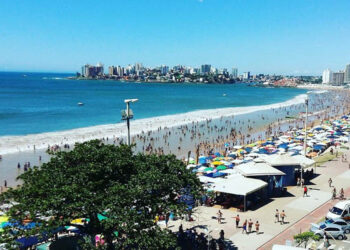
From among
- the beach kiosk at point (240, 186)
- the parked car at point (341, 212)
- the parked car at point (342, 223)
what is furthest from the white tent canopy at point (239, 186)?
→ the parked car at point (342, 223)

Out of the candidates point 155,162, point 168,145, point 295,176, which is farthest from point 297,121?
point 155,162

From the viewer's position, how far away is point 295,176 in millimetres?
27125

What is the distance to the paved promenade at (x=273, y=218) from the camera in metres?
16.6

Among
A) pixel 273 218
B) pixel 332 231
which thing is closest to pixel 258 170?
pixel 273 218

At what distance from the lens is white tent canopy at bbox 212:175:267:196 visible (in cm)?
2027

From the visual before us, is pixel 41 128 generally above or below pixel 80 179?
below

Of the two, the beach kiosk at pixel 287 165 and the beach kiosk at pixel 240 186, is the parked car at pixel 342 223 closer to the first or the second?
the beach kiosk at pixel 240 186

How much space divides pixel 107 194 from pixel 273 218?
424 inches

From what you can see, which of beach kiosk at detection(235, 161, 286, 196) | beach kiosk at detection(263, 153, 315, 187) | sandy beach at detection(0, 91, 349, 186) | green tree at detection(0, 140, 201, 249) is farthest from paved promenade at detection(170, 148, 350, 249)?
sandy beach at detection(0, 91, 349, 186)

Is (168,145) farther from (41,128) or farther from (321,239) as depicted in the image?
(321,239)

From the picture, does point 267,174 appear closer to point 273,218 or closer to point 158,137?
point 273,218

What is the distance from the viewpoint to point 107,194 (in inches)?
477

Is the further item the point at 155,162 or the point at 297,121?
the point at 297,121

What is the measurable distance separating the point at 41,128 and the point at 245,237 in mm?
47799
